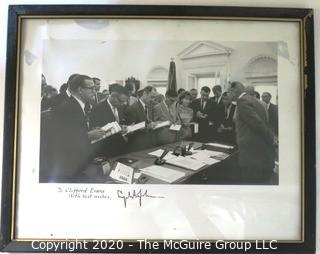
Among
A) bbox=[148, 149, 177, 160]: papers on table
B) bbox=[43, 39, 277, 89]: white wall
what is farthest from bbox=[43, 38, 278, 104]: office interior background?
bbox=[148, 149, 177, 160]: papers on table

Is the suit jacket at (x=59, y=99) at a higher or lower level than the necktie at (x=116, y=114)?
higher

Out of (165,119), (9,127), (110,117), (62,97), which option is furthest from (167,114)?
(9,127)

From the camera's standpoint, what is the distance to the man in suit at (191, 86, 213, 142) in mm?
Result: 725

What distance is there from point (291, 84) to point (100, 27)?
1.33 feet

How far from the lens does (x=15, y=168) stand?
0.71m

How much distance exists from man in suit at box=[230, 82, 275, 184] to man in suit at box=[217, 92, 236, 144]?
10mm

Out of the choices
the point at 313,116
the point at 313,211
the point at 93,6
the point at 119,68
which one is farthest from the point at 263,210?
the point at 93,6

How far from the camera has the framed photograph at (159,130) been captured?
0.71 meters

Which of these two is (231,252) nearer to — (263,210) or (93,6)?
(263,210)

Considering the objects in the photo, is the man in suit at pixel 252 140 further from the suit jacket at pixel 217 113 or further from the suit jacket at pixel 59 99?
the suit jacket at pixel 59 99

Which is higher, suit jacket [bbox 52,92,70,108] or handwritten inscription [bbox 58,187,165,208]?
suit jacket [bbox 52,92,70,108]

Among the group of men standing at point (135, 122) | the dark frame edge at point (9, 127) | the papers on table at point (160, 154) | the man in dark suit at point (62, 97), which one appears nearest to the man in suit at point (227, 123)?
the group of men standing at point (135, 122)

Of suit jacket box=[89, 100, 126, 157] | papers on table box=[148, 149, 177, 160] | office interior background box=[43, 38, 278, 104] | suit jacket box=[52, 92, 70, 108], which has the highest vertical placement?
office interior background box=[43, 38, 278, 104]
